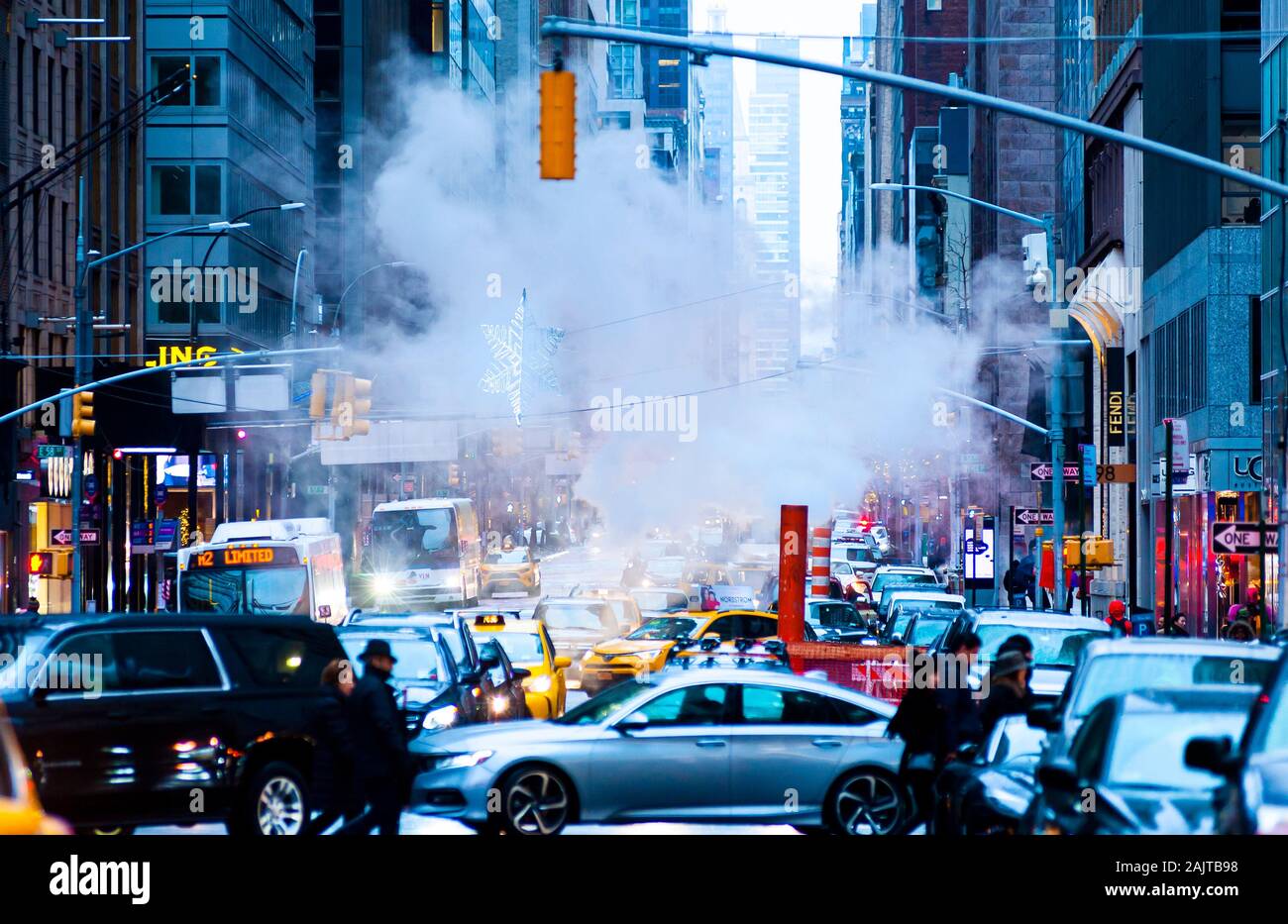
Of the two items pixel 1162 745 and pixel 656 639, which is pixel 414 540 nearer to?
pixel 656 639

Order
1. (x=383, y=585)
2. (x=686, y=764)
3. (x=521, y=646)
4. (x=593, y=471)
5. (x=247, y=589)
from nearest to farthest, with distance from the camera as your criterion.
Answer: (x=686, y=764), (x=521, y=646), (x=247, y=589), (x=383, y=585), (x=593, y=471)

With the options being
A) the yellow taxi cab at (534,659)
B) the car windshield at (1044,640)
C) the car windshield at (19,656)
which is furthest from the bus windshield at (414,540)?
the car windshield at (19,656)

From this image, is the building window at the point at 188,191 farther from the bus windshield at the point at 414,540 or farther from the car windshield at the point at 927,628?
the car windshield at the point at 927,628

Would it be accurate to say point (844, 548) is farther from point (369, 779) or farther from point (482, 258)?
point (369, 779)

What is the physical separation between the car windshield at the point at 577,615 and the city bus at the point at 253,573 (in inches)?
207

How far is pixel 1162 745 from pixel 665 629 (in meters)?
19.4

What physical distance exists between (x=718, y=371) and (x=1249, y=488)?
4707cm

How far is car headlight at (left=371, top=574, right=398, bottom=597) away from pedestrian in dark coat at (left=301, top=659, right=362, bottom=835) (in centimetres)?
3847

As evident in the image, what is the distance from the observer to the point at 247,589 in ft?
110

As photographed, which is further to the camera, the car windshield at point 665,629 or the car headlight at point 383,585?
the car headlight at point 383,585

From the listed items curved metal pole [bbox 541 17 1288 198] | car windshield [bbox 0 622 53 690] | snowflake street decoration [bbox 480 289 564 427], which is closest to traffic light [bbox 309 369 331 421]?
curved metal pole [bbox 541 17 1288 198]

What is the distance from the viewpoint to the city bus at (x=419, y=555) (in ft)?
168

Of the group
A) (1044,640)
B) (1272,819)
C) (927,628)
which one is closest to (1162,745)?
(1272,819)

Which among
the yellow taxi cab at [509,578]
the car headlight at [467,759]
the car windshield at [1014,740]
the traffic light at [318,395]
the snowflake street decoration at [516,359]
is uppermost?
the snowflake street decoration at [516,359]
